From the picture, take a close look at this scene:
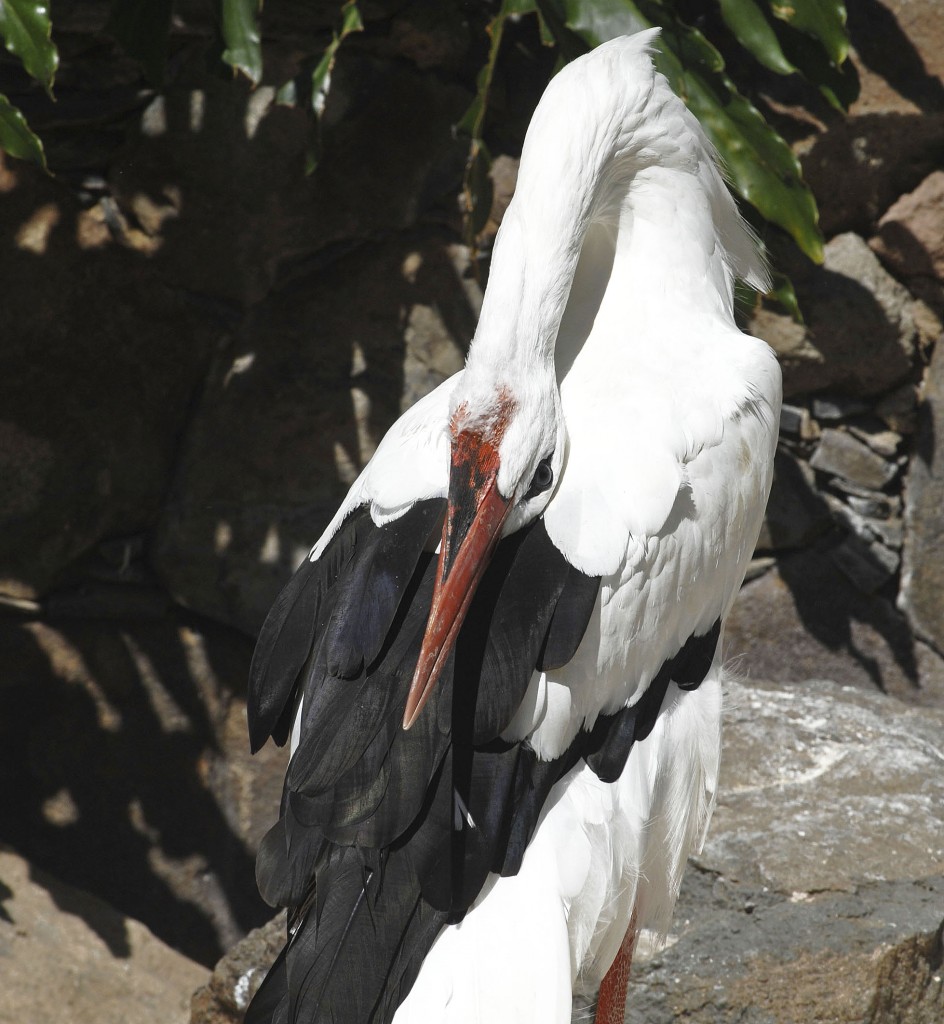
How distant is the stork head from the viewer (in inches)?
57.2

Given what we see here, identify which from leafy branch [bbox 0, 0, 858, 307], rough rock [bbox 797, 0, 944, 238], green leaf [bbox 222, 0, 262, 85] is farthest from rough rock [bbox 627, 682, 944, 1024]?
green leaf [bbox 222, 0, 262, 85]

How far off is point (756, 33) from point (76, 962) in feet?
8.65

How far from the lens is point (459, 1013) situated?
4.94 feet

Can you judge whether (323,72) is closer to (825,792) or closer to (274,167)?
(274,167)

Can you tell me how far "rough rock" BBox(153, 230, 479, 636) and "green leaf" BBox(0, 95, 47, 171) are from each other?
2.73 ft

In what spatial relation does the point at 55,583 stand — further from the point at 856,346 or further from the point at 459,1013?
the point at 856,346

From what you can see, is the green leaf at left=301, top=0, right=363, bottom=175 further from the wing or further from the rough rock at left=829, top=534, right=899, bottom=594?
the rough rock at left=829, top=534, right=899, bottom=594

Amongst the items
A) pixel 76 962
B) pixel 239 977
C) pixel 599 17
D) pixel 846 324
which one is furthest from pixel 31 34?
pixel 846 324

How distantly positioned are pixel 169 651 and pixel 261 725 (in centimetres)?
150

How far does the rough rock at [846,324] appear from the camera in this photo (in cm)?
314

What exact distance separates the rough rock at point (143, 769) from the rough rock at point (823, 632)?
1.37 metres

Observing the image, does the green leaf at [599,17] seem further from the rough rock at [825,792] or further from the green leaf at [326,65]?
the rough rock at [825,792]

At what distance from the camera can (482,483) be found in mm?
1513

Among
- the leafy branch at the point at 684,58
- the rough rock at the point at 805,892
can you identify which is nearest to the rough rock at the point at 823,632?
the rough rock at the point at 805,892
